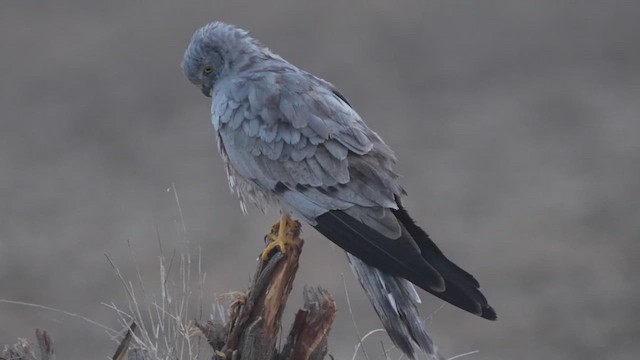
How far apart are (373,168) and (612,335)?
14.6 ft

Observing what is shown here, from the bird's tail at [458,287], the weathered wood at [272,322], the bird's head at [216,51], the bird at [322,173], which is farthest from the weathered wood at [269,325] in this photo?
the bird's head at [216,51]

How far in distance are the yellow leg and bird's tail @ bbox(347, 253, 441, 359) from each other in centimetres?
40

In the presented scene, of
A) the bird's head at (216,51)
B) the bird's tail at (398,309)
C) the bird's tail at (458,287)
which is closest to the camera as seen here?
the bird's tail at (458,287)

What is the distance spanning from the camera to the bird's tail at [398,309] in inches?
191

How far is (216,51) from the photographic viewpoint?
589 cm

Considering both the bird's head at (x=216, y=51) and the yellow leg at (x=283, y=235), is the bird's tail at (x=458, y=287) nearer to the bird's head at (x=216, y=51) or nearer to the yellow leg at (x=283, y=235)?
the yellow leg at (x=283, y=235)

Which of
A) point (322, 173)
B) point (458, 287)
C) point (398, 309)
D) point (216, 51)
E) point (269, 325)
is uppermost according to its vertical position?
point (216, 51)

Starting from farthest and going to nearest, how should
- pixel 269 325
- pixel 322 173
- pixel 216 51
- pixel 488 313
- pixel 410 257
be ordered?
pixel 216 51, pixel 322 173, pixel 269 325, pixel 410 257, pixel 488 313

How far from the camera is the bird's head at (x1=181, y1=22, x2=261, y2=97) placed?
5.87m

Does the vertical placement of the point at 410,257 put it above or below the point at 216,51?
below

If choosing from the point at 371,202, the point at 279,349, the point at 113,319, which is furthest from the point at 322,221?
the point at 113,319

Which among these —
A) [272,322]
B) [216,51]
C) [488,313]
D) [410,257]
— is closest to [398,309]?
[410,257]

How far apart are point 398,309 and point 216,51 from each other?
168 cm

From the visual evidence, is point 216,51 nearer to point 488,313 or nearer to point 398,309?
point 398,309
